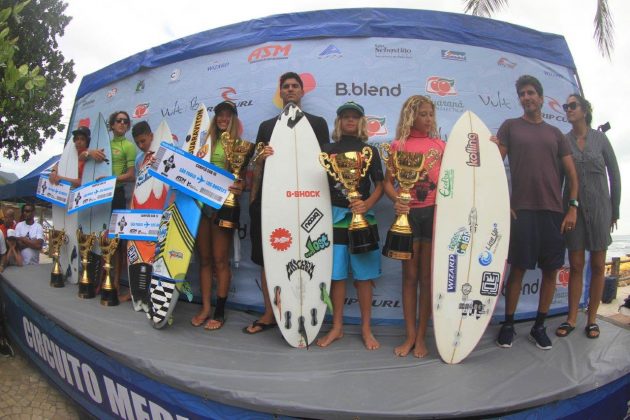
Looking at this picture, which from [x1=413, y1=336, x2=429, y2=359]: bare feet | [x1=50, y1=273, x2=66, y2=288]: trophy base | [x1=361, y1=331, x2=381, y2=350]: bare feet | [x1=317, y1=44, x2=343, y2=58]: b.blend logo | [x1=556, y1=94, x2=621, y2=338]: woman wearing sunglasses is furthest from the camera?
[x1=50, y1=273, x2=66, y2=288]: trophy base

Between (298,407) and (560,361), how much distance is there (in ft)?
5.61

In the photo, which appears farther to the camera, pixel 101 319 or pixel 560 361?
pixel 101 319

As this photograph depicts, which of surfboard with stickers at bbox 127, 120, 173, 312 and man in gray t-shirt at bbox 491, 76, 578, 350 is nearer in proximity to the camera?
man in gray t-shirt at bbox 491, 76, 578, 350

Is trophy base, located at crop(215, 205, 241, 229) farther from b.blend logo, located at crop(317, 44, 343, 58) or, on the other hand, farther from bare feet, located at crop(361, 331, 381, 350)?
b.blend logo, located at crop(317, 44, 343, 58)

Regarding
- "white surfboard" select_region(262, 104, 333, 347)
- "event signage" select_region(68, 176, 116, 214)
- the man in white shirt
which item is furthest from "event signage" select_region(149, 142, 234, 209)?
the man in white shirt

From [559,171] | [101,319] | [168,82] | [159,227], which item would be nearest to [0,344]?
[101,319]

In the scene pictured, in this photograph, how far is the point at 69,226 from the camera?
3756 millimetres

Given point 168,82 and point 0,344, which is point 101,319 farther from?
point 168,82

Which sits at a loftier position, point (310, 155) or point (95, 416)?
point (310, 155)

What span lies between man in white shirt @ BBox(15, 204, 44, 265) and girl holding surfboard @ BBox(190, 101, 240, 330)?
3.90 meters

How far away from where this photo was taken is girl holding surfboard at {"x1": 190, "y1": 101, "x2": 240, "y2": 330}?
2689mm

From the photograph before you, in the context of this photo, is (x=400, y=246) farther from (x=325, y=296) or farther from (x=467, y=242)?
(x=325, y=296)

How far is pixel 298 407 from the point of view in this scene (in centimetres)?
158

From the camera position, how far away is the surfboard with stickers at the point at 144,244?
297 centimetres
